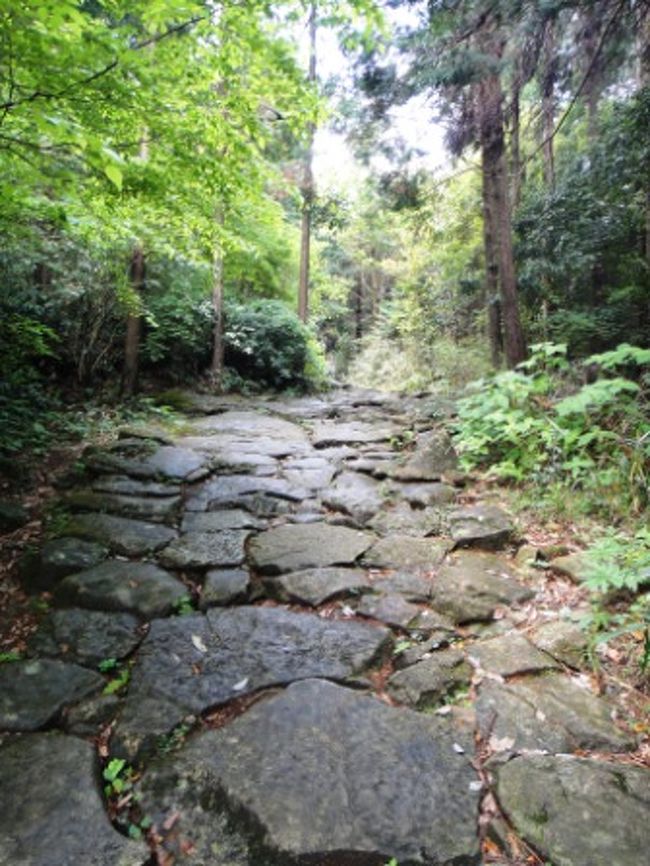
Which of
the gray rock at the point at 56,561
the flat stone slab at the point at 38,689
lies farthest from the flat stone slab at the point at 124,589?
the flat stone slab at the point at 38,689

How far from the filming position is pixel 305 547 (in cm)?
398

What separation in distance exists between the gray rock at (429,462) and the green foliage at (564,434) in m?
0.16

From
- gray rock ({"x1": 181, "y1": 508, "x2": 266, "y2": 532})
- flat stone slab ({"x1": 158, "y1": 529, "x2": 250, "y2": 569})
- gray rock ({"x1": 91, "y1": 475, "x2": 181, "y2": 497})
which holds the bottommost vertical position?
flat stone slab ({"x1": 158, "y1": 529, "x2": 250, "y2": 569})

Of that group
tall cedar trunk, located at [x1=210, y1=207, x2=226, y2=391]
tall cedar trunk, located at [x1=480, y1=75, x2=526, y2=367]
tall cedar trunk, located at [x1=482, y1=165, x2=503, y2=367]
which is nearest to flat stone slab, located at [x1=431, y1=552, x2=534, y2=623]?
tall cedar trunk, located at [x1=480, y1=75, x2=526, y2=367]

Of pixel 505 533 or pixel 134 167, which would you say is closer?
pixel 134 167

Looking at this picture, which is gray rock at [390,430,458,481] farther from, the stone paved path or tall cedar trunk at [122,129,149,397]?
tall cedar trunk at [122,129,149,397]

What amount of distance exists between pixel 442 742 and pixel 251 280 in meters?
12.8

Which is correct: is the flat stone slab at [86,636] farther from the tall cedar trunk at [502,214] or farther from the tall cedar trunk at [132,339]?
the tall cedar trunk at [502,214]

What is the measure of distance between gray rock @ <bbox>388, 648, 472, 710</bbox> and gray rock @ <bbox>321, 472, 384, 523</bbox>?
1.91 m

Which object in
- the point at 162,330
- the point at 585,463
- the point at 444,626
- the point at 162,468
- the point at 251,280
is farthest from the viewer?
the point at 251,280

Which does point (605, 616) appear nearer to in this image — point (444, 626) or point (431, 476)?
point (444, 626)

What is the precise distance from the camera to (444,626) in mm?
3080

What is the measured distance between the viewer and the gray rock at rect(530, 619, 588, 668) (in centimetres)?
281

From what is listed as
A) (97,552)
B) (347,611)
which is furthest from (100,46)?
(347,611)
